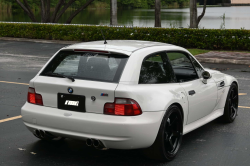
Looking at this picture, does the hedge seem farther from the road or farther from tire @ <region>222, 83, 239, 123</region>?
tire @ <region>222, 83, 239, 123</region>

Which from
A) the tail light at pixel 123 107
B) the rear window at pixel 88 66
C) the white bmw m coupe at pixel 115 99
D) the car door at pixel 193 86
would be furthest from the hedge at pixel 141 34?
the tail light at pixel 123 107

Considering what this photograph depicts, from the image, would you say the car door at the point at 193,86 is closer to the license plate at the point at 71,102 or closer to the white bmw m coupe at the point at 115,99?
the white bmw m coupe at the point at 115,99

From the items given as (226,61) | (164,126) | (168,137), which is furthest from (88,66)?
(226,61)

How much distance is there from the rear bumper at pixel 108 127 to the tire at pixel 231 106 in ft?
7.59

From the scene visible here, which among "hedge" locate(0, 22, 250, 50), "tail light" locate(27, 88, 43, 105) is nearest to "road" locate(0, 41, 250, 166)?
"tail light" locate(27, 88, 43, 105)

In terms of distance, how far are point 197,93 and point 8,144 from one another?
2.86 metres

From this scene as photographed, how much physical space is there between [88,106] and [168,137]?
1.17 meters

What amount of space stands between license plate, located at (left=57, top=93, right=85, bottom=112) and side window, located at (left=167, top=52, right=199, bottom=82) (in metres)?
1.68

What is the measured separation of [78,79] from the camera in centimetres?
488

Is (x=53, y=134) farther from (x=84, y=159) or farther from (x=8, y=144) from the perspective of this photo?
(x=8, y=144)

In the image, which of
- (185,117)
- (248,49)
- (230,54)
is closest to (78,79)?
(185,117)

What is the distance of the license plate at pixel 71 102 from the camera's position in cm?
477

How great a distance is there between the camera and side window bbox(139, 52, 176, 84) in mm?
4992

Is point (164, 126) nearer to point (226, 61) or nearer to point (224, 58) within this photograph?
point (226, 61)
